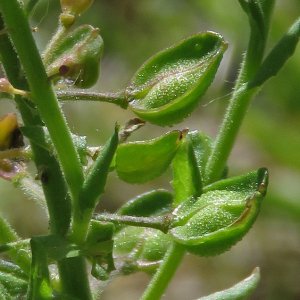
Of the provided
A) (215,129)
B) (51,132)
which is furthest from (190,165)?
(215,129)

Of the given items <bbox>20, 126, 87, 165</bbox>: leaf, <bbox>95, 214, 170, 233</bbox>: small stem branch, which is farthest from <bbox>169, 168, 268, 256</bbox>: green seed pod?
<bbox>20, 126, 87, 165</bbox>: leaf

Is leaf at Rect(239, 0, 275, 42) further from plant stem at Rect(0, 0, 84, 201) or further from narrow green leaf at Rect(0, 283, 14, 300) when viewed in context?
narrow green leaf at Rect(0, 283, 14, 300)

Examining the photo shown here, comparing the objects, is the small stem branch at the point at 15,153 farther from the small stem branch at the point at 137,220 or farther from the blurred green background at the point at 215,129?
the blurred green background at the point at 215,129

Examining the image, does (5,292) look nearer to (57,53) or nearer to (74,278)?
(74,278)

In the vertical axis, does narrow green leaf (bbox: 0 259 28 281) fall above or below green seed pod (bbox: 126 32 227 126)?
below

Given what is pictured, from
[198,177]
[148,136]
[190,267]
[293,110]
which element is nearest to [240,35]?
[293,110]

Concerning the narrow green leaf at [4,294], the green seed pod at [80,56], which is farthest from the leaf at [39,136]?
the narrow green leaf at [4,294]
